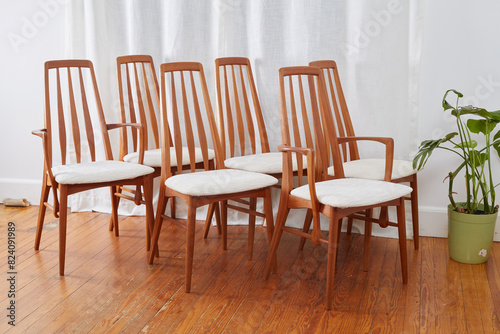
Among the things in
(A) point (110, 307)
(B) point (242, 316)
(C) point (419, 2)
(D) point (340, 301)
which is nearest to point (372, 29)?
(C) point (419, 2)

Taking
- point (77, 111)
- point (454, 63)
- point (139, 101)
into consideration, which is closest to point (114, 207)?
point (139, 101)

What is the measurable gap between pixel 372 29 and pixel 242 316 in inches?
69.6

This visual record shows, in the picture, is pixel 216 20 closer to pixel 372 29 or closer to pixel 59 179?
pixel 372 29

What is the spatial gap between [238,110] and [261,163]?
51 cm

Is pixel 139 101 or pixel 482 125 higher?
pixel 139 101

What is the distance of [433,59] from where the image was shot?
3057 mm

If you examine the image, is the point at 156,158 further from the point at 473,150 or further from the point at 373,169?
the point at 473,150

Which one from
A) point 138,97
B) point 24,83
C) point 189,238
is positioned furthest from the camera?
point 24,83

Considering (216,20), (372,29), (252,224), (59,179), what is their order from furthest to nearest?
(216,20), (372,29), (252,224), (59,179)

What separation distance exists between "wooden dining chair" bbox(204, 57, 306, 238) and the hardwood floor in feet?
1.56

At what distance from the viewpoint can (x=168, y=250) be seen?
9.81ft

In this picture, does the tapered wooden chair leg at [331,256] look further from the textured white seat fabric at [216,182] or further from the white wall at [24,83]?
the white wall at [24,83]

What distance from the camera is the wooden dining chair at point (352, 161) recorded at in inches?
108

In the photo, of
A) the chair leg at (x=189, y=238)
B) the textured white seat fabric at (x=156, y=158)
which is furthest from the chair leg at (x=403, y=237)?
the textured white seat fabric at (x=156, y=158)
